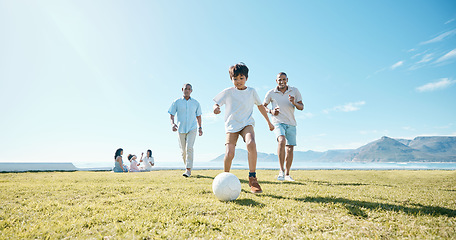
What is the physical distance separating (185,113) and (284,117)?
3.64 m

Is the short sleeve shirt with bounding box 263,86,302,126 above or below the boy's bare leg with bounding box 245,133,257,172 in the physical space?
above

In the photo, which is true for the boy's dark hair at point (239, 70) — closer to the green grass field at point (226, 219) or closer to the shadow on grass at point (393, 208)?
the green grass field at point (226, 219)

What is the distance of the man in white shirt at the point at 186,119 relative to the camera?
28.3 feet

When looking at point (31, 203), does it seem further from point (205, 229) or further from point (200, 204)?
point (205, 229)

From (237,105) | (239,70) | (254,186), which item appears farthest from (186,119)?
(254,186)

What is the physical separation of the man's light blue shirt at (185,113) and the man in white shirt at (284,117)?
2.83 metres

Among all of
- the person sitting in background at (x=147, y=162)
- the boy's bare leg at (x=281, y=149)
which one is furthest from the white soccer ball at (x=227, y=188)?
the person sitting in background at (x=147, y=162)

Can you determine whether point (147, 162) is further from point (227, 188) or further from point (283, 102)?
point (227, 188)

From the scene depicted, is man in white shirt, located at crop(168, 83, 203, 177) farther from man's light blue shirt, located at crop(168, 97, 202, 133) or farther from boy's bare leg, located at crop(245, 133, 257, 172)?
boy's bare leg, located at crop(245, 133, 257, 172)

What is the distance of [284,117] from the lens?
737 centimetres

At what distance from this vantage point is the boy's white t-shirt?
16.3 ft

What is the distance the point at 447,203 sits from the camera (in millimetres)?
3795

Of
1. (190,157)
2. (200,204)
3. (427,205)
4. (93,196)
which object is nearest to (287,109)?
(190,157)

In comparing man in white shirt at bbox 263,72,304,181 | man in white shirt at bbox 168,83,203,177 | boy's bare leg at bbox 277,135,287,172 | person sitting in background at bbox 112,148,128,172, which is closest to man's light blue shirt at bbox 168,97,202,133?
man in white shirt at bbox 168,83,203,177
